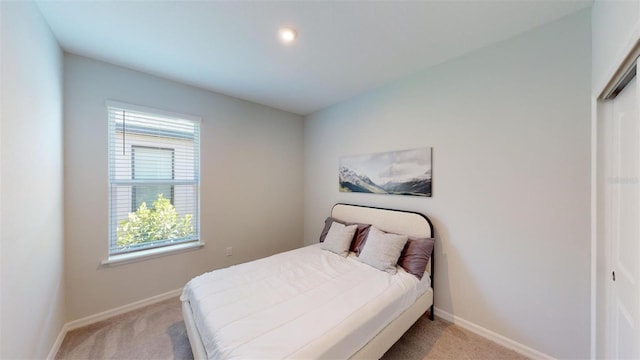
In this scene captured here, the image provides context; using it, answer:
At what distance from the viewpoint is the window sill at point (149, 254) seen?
233 cm

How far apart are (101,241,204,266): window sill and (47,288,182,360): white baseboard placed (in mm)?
470

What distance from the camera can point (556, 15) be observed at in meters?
1.65

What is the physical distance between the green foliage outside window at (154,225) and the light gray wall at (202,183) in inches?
7.0

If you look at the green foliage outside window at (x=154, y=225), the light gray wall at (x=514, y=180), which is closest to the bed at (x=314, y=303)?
the light gray wall at (x=514, y=180)

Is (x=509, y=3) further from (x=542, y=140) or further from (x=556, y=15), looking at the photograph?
(x=542, y=140)

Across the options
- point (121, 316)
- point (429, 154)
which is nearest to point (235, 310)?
point (121, 316)

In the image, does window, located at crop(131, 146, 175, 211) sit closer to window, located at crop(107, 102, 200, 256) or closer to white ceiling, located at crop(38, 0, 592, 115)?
window, located at crop(107, 102, 200, 256)

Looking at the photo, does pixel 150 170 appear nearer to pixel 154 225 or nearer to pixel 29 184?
pixel 154 225

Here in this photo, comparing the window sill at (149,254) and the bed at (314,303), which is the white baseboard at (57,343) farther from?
the bed at (314,303)

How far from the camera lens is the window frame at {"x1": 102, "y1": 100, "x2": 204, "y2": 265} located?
2328 millimetres

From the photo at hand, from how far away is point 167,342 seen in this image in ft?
6.37

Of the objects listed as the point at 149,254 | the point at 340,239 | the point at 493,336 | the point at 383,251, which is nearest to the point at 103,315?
the point at 149,254

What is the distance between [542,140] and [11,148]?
3.50 metres

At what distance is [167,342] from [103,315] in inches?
36.2
